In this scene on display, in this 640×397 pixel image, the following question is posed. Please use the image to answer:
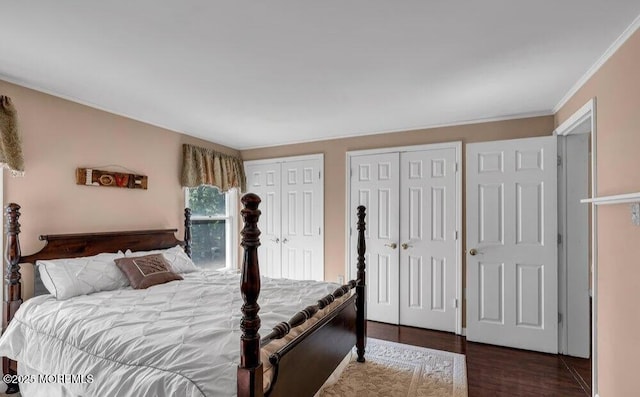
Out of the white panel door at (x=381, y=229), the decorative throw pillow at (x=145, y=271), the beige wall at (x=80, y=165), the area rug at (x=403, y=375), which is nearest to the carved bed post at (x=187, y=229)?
the beige wall at (x=80, y=165)

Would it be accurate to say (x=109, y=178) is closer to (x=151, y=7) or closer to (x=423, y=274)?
(x=151, y=7)

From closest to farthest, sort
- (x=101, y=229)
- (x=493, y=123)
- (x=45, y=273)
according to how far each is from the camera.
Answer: (x=45, y=273) → (x=101, y=229) → (x=493, y=123)

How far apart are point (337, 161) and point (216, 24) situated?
272 centimetres

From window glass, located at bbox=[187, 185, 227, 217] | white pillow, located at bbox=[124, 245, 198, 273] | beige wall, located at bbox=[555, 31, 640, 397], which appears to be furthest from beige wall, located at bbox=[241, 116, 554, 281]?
white pillow, located at bbox=[124, 245, 198, 273]

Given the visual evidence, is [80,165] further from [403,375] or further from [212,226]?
[403,375]

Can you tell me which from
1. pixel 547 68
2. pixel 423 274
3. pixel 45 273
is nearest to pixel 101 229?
pixel 45 273

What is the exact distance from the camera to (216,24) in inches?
68.3

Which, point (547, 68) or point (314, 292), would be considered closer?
point (547, 68)

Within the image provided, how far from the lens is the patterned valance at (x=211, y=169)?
3979mm

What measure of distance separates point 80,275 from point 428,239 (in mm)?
3369

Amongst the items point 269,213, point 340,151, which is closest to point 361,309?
point 340,151

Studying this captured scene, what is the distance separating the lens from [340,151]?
14.1 ft

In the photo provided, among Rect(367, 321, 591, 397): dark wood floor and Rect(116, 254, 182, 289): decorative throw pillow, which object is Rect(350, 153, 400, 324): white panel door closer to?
Rect(367, 321, 591, 397): dark wood floor

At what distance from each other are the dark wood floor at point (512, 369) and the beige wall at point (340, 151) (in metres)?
1.20
